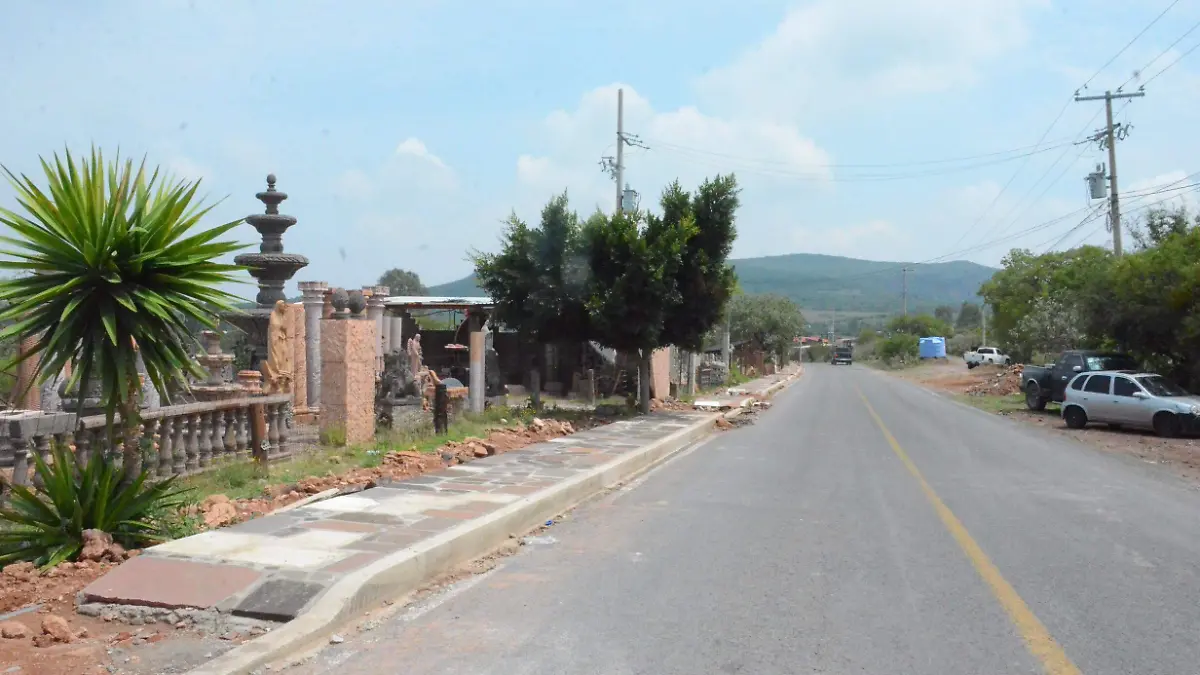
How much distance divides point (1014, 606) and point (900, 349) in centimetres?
10439

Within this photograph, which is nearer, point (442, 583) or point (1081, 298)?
point (442, 583)

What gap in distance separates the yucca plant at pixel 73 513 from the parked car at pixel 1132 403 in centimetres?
2054

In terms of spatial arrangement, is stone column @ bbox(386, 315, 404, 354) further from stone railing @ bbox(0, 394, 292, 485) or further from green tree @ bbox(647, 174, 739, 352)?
stone railing @ bbox(0, 394, 292, 485)

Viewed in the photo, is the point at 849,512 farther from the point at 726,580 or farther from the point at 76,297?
the point at 76,297

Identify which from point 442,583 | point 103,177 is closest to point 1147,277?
point 442,583

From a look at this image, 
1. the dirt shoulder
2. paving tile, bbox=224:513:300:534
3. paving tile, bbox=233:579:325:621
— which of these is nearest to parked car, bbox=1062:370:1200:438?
the dirt shoulder

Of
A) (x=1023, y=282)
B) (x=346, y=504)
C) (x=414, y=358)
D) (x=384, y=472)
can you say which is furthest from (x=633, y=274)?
(x=1023, y=282)

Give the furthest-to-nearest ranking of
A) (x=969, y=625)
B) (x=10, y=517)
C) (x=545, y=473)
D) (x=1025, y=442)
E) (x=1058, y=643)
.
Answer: (x=1025, y=442) → (x=545, y=473) → (x=10, y=517) → (x=969, y=625) → (x=1058, y=643)

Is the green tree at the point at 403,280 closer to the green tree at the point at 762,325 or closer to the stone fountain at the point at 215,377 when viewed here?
the green tree at the point at 762,325

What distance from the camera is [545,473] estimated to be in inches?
483

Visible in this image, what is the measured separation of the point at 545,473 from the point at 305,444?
157 inches

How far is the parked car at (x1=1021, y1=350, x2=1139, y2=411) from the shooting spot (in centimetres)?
2598

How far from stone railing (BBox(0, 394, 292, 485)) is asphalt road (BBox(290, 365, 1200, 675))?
3.63 metres

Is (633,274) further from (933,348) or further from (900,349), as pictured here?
(900,349)
